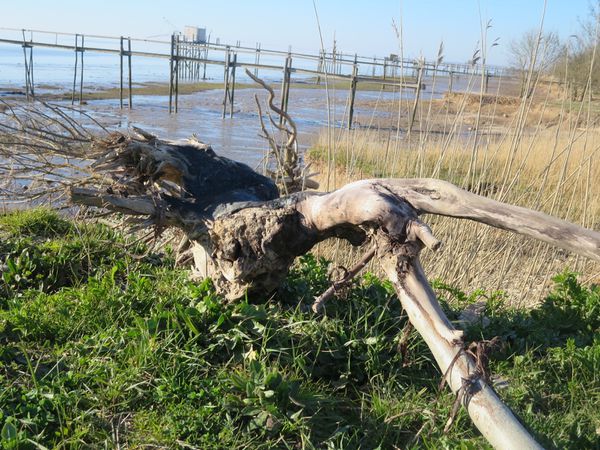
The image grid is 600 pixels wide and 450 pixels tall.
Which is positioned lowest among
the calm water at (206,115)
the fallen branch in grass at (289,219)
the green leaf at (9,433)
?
the calm water at (206,115)

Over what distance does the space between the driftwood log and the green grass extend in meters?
0.23

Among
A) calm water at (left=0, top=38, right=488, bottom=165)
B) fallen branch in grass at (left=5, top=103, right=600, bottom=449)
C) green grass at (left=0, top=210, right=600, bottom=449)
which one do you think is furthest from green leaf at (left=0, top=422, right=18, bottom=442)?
calm water at (left=0, top=38, right=488, bottom=165)

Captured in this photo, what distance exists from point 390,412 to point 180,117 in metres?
18.3

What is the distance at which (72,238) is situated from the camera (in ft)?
15.2

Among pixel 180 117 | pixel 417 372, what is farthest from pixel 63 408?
pixel 180 117

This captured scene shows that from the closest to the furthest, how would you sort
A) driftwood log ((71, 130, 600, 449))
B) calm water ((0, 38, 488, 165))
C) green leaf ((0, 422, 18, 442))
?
green leaf ((0, 422, 18, 442)) → driftwood log ((71, 130, 600, 449)) → calm water ((0, 38, 488, 165))

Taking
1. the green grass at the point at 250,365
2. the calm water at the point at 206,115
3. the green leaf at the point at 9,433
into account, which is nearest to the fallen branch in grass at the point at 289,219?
the green grass at the point at 250,365

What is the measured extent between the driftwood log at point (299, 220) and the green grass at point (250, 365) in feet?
0.75

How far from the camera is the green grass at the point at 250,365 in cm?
261

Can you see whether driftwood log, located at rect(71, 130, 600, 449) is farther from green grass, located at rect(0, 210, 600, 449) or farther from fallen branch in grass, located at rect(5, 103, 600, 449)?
green grass, located at rect(0, 210, 600, 449)

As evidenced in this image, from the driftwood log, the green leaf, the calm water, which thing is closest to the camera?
the green leaf

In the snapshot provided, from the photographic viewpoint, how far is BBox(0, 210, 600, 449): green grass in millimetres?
2605

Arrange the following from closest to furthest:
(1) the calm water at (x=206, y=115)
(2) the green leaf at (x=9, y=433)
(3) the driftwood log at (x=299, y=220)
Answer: (2) the green leaf at (x=9, y=433) < (3) the driftwood log at (x=299, y=220) < (1) the calm water at (x=206, y=115)

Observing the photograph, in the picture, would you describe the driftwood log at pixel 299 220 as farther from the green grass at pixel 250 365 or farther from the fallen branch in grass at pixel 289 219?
the green grass at pixel 250 365
